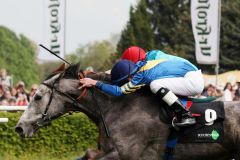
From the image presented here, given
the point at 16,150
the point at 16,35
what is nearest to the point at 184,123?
the point at 16,150

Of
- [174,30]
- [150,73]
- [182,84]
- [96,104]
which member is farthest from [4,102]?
[174,30]

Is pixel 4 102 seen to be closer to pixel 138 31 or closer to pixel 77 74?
pixel 77 74

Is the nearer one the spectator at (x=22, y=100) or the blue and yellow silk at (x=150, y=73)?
the blue and yellow silk at (x=150, y=73)

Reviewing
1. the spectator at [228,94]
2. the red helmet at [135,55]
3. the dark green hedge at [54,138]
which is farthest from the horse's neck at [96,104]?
the spectator at [228,94]

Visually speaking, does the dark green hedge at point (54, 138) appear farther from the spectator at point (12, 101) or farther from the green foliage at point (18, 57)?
the green foliage at point (18, 57)

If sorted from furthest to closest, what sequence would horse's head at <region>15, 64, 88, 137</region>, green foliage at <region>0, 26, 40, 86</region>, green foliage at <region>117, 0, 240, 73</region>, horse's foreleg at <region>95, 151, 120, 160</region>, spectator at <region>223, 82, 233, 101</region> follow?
green foliage at <region>0, 26, 40, 86</region>
green foliage at <region>117, 0, 240, 73</region>
spectator at <region>223, 82, 233, 101</region>
horse's head at <region>15, 64, 88, 137</region>
horse's foreleg at <region>95, 151, 120, 160</region>

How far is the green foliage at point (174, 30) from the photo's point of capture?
162 ft

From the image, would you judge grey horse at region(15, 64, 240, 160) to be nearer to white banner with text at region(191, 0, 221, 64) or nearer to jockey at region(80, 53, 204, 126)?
jockey at region(80, 53, 204, 126)

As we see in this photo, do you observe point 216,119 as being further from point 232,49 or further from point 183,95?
point 232,49

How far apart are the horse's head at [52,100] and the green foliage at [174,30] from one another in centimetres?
4120

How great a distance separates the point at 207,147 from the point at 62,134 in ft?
17.0

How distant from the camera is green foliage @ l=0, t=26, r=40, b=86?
74.1 m

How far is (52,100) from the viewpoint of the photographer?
300 inches

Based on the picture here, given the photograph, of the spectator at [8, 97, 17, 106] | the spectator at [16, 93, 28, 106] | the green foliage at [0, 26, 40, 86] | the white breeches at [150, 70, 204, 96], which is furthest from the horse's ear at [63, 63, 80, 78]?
the green foliage at [0, 26, 40, 86]
